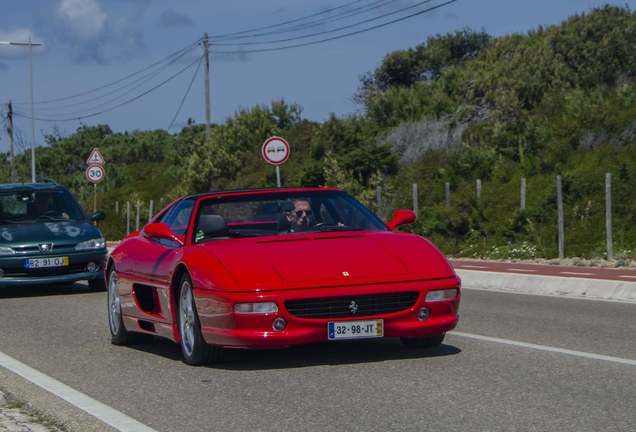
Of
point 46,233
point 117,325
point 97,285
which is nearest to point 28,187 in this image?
point 46,233

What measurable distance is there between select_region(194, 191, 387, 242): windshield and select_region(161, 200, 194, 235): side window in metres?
0.24

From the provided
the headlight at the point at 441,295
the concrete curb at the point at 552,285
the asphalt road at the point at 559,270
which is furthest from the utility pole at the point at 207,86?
the headlight at the point at 441,295

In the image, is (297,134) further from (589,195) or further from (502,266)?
(502,266)

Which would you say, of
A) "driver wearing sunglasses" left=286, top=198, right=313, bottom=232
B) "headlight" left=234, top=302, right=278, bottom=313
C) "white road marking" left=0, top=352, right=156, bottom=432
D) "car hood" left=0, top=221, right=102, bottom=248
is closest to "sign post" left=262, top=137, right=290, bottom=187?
"car hood" left=0, top=221, right=102, bottom=248

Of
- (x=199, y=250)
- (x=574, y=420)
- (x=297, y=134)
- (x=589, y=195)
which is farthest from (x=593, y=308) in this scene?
(x=297, y=134)

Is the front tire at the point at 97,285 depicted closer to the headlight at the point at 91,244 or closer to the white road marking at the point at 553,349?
the headlight at the point at 91,244

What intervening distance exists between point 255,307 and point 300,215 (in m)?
1.56

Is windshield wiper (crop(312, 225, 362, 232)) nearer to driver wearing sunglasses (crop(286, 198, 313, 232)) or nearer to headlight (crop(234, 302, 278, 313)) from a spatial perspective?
driver wearing sunglasses (crop(286, 198, 313, 232))

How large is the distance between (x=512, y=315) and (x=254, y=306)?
16.1ft

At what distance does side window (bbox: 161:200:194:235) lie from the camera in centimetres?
905

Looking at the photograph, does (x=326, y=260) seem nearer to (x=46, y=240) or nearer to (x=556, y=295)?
(x=556, y=295)

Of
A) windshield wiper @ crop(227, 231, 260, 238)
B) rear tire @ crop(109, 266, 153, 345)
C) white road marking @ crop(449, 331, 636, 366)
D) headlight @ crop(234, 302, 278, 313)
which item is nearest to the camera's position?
headlight @ crop(234, 302, 278, 313)

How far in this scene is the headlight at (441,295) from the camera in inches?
307

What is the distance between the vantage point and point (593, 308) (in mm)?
12281
